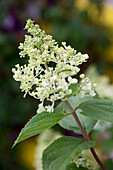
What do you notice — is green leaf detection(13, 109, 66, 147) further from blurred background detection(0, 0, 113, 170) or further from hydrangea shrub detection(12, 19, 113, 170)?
blurred background detection(0, 0, 113, 170)

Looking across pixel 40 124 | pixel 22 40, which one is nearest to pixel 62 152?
pixel 40 124

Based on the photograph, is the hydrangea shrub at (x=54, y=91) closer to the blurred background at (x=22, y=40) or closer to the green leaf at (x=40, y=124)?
the green leaf at (x=40, y=124)

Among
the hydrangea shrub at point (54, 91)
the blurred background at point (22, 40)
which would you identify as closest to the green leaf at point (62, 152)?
the hydrangea shrub at point (54, 91)

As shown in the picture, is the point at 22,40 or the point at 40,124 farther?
Answer: the point at 22,40

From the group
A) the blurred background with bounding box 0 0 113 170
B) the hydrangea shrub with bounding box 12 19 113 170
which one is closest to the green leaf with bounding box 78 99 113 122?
the hydrangea shrub with bounding box 12 19 113 170

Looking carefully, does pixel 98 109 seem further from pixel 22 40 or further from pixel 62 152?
pixel 22 40
